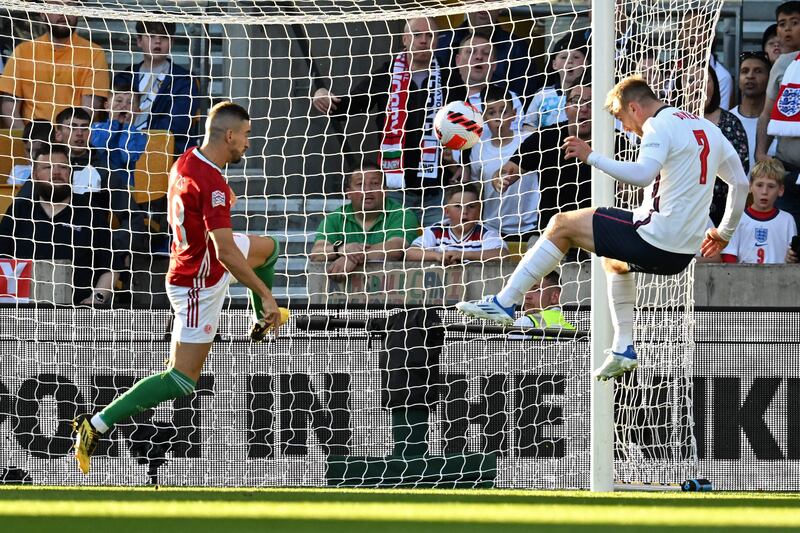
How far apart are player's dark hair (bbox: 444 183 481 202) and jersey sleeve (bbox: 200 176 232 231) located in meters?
2.83

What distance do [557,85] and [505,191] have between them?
0.87 meters

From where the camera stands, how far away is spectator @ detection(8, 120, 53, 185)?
9008 mm

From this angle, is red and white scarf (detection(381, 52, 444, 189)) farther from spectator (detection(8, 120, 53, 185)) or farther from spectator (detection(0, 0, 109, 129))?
spectator (detection(8, 120, 53, 185))

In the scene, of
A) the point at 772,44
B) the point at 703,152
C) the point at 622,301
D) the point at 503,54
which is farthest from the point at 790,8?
the point at 622,301

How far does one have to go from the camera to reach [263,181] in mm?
9711

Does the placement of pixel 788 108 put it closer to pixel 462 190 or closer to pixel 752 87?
pixel 752 87

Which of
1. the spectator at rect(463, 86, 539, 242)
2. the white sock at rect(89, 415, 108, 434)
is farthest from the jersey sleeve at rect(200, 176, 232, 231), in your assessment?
the spectator at rect(463, 86, 539, 242)

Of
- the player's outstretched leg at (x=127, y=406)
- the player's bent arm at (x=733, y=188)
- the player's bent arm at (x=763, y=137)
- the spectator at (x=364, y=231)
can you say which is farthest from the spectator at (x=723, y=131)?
the player's outstretched leg at (x=127, y=406)

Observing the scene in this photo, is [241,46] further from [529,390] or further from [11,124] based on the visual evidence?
[529,390]

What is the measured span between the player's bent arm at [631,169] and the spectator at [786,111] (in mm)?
4229

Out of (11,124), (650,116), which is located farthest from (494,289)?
(11,124)

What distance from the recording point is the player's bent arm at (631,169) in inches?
221

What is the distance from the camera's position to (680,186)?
5844mm

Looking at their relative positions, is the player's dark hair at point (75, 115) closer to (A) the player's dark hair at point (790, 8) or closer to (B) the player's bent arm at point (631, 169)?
(B) the player's bent arm at point (631, 169)
